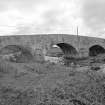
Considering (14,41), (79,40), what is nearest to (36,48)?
(14,41)

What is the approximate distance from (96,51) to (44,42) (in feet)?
51.0

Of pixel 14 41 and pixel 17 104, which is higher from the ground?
pixel 14 41

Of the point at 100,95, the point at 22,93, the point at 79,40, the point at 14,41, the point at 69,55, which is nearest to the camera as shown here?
the point at 100,95

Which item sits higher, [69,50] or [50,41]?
[50,41]

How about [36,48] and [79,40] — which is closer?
[36,48]

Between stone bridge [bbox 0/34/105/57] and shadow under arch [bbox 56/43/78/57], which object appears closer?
stone bridge [bbox 0/34/105/57]

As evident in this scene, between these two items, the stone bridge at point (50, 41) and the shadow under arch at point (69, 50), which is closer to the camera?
the stone bridge at point (50, 41)

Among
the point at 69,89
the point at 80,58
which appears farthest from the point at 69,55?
the point at 69,89

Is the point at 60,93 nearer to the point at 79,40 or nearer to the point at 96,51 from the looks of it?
the point at 79,40

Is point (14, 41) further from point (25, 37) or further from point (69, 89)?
point (69, 89)

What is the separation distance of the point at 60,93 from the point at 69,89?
41cm

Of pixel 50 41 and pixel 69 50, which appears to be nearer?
pixel 50 41

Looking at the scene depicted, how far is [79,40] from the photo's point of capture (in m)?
18.8

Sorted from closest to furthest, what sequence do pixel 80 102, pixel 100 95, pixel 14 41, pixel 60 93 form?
pixel 80 102
pixel 100 95
pixel 60 93
pixel 14 41
